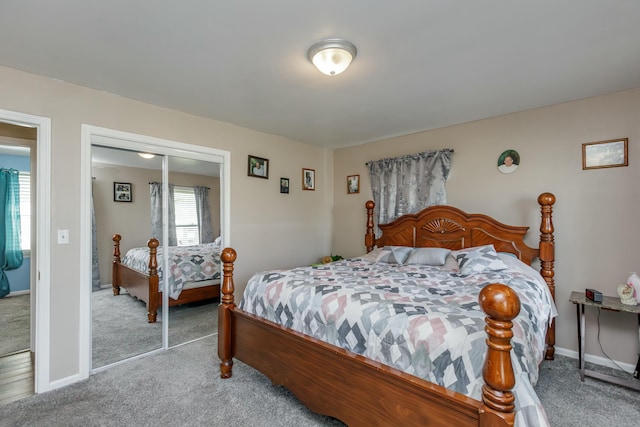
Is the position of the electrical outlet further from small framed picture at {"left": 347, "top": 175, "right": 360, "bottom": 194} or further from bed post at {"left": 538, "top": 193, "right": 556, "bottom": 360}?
bed post at {"left": 538, "top": 193, "right": 556, "bottom": 360}

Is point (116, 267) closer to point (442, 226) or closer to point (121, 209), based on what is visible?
point (121, 209)

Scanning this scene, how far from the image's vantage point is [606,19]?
1692mm

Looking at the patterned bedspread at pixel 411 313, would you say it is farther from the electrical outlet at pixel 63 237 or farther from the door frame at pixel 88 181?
A: the electrical outlet at pixel 63 237

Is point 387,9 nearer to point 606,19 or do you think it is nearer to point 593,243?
point 606,19

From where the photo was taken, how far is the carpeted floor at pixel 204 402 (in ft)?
6.47

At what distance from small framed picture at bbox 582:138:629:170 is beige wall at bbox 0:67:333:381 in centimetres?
316

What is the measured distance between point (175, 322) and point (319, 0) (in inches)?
131

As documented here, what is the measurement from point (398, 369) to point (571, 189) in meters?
2.64


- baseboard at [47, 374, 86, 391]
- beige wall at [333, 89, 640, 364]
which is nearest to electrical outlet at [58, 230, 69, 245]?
baseboard at [47, 374, 86, 391]

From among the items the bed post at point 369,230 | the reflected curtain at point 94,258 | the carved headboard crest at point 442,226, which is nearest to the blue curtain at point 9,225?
the reflected curtain at point 94,258

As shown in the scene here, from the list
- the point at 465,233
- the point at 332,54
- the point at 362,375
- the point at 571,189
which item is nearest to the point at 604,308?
the point at 571,189

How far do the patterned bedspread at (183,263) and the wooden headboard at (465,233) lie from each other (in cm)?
206

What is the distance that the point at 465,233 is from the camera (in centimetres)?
339

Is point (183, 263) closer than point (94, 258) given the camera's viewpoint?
No
